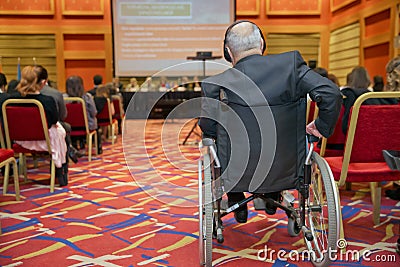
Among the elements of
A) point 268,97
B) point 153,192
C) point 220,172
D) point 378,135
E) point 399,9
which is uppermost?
point 399,9

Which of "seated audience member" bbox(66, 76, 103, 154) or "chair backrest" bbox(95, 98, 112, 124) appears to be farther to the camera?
"chair backrest" bbox(95, 98, 112, 124)

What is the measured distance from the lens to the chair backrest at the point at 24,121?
3174 mm

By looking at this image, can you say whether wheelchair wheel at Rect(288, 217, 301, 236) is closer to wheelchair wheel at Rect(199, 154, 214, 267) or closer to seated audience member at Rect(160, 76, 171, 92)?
wheelchair wheel at Rect(199, 154, 214, 267)

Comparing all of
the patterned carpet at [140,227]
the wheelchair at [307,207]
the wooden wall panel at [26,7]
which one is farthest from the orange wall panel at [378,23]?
the wooden wall panel at [26,7]

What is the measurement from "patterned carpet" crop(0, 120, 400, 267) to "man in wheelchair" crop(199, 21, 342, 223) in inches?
19.4

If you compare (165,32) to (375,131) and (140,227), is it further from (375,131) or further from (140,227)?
(375,131)

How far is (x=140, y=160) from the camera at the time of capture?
15.9 ft

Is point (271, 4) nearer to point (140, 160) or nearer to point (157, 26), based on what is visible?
point (157, 26)

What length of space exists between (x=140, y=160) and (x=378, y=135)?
10.6ft

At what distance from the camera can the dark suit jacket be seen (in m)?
1.71

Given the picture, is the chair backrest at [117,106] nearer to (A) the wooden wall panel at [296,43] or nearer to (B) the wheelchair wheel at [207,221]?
(B) the wheelchair wheel at [207,221]

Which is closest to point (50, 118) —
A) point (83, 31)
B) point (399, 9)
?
point (399, 9)

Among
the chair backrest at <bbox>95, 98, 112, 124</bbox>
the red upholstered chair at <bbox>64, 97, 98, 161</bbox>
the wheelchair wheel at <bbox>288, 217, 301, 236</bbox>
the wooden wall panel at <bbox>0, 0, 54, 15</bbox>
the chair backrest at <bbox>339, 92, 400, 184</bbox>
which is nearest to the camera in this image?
the chair backrest at <bbox>339, 92, 400, 184</bbox>

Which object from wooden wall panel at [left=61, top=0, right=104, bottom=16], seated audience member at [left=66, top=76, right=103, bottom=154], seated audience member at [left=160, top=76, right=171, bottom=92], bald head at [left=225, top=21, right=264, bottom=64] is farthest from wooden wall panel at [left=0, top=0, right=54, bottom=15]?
bald head at [left=225, top=21, right=264, bottom=64]
